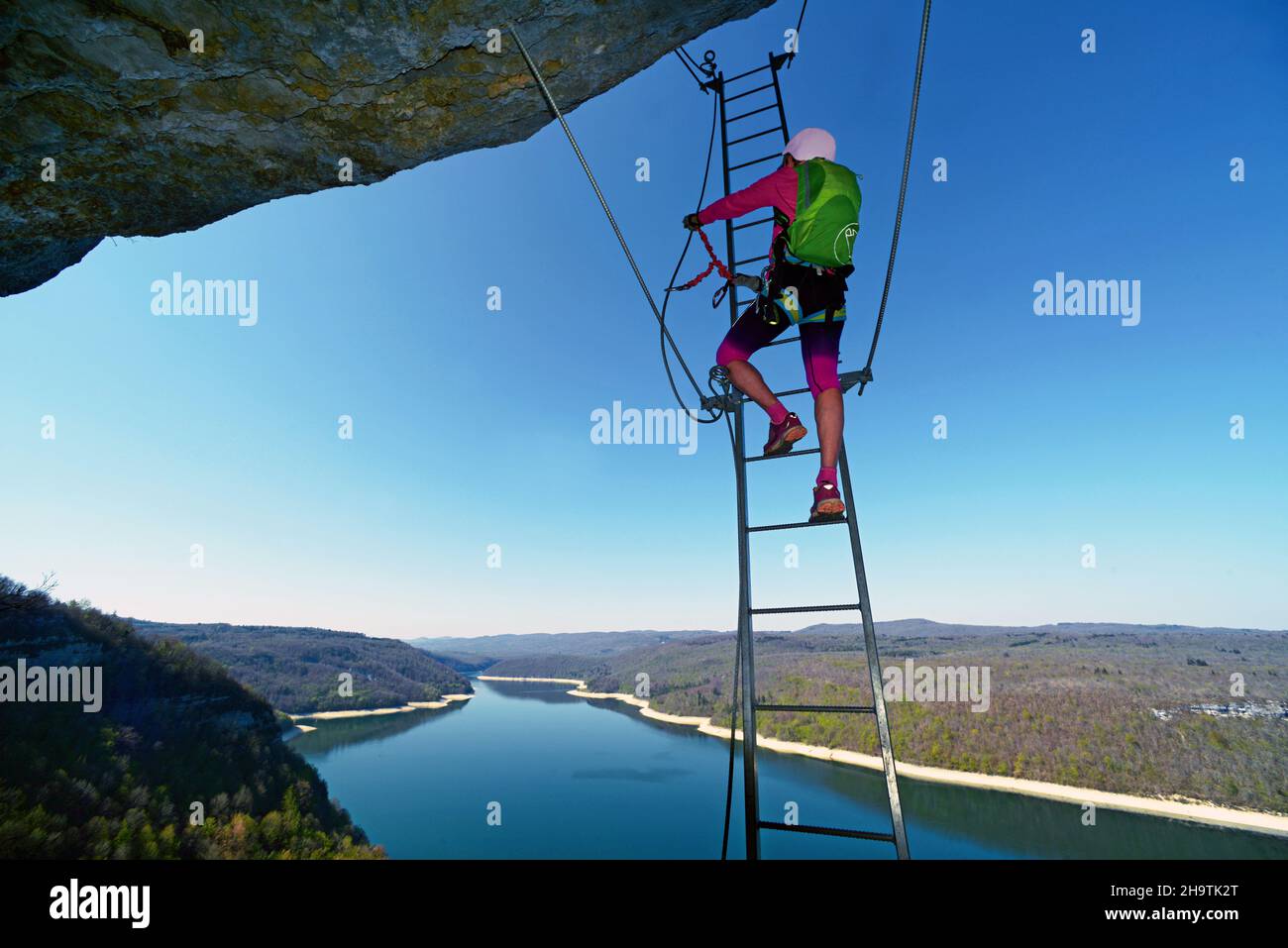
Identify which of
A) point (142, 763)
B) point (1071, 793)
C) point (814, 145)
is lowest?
point (1071, 793)

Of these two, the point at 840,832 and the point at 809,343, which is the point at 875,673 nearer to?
the point at 840,832

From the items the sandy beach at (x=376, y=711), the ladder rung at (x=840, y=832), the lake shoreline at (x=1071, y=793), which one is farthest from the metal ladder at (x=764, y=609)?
the sandy beach at (x=376, y=711)

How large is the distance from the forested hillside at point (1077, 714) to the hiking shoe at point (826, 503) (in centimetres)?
8129

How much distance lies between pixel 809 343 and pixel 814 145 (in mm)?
1165

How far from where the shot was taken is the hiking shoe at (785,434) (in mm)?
3514

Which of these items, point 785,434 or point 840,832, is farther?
point 785,434

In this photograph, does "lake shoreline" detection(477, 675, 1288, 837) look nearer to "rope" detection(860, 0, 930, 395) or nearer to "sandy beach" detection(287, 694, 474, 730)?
"sandy beach" detection(287, 694, 474, 730)

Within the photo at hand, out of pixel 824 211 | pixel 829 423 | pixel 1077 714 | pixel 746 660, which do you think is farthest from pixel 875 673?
pixel 1077 714

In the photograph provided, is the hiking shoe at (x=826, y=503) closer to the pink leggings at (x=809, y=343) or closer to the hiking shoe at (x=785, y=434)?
the hiking shoe at (x=785, y=434)

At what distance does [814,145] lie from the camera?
10.2 ft

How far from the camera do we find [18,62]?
9.67ft
